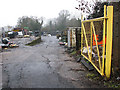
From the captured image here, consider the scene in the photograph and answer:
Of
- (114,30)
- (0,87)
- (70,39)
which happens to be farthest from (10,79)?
(70,39)

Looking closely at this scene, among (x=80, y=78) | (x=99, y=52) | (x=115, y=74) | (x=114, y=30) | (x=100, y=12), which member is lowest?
(x=80, y=78)

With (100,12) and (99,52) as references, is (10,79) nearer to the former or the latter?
(99,52)

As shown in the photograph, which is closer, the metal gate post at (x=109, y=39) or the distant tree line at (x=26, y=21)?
the metal gate post at (x=109, y=39)

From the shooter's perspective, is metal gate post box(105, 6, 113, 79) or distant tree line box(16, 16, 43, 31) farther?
distant tree line box(16, 16, 43, 31)

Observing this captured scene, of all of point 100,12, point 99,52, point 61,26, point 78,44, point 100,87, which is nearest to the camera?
point 100,87

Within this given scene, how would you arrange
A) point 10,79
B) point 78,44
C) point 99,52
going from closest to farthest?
point 10,79
point 99,52
point 78,44

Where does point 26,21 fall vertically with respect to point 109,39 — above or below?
above

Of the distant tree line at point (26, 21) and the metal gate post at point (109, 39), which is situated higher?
the distant tree line at point (26, 21)

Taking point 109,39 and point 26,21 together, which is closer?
point 109,39

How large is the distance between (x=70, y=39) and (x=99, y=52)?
6.65 metres

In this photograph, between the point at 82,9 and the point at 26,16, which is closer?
the point at 82,9

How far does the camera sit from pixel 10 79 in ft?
14.8

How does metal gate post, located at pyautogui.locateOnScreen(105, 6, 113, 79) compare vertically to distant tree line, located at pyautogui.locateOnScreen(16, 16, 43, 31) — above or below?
below

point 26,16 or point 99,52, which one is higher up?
point 26,16
